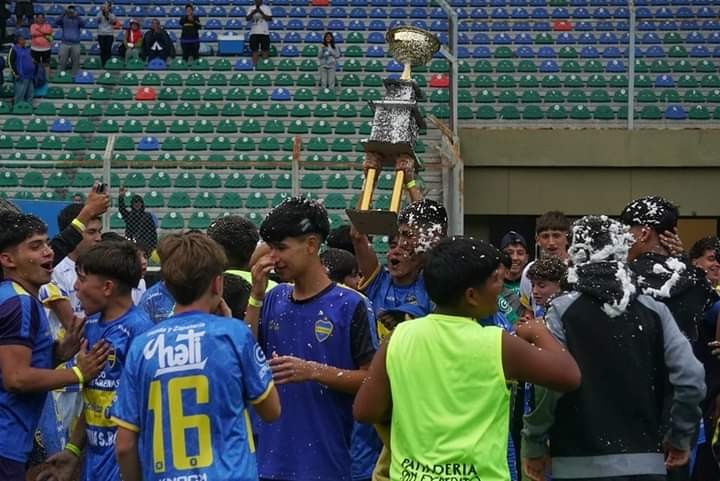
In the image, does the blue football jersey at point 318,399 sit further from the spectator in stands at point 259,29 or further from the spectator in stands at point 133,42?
the spectator in stands at point 133,42

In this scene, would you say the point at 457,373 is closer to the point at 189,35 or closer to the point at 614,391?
the point at 614,391

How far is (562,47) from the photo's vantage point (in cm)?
2338

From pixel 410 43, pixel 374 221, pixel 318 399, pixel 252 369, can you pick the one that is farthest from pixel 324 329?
pixel 410 43

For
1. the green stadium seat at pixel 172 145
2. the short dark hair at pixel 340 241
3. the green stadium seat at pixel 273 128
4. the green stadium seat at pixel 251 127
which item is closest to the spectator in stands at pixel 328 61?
the green stadium seat at pixel 273 128

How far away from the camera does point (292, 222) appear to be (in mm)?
4461

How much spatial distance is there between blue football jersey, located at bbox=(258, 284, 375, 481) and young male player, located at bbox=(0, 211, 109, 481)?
2.56 ft

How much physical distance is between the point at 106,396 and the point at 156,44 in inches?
757

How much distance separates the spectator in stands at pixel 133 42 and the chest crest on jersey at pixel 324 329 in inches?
780

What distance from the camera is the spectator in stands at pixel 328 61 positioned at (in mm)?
22047

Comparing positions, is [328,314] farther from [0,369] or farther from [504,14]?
[504,14]

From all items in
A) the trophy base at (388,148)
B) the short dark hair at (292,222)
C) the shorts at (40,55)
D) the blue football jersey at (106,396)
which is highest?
the shorts at (40,55)

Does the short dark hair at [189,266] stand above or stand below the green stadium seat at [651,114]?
below

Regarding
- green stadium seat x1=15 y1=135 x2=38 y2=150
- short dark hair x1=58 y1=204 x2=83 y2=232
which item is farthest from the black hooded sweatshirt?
green stadium seat x1=15 y1=135 x2=38 y2=150

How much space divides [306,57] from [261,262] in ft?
64.1
